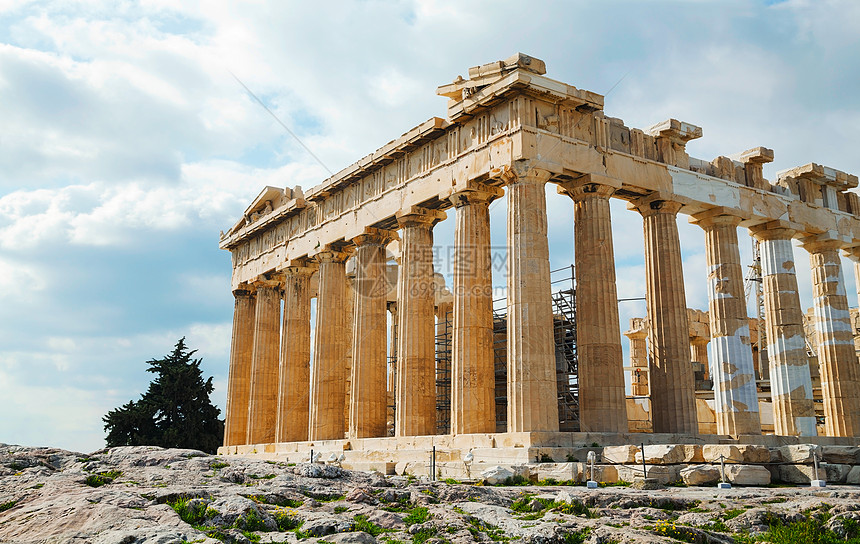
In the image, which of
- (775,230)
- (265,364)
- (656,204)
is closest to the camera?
(656,204)

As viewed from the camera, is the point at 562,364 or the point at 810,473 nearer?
the point at 810,473

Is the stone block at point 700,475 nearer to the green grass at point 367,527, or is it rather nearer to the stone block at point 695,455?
the stone block at point 695,455

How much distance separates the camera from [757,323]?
42.4 m

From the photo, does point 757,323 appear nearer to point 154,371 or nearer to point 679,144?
point 679,144

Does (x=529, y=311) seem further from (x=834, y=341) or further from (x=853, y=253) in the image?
(x=853, y=253)

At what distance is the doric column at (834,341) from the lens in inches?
1115

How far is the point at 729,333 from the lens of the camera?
25.7 m

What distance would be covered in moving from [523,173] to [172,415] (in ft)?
97.9

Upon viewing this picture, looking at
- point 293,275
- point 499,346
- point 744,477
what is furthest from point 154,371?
point 744,477

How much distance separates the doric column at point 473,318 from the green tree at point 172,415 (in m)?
24.3

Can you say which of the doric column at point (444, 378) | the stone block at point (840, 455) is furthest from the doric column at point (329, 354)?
the stone block at point (840, 455)

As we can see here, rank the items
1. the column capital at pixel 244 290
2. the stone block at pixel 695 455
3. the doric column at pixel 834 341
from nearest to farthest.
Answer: the stone block at pixel 695 455 < the doric column at pixel 834 341 < the column capital at pixel 244 290

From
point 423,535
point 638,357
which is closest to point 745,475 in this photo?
point 423,535

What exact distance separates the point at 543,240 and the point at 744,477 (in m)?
8.41
